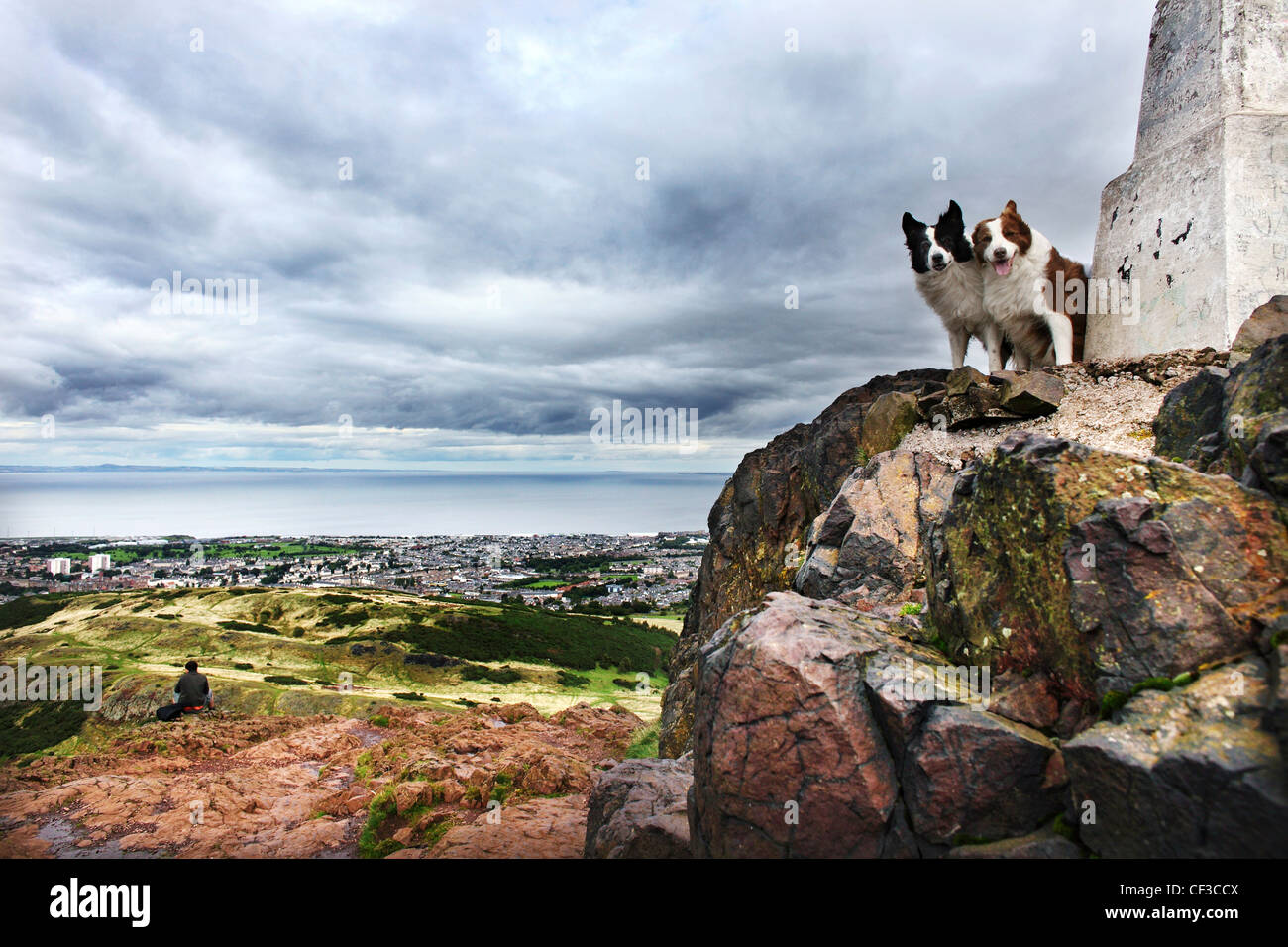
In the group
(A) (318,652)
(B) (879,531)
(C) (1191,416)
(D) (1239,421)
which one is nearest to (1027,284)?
(C) (1191,416)

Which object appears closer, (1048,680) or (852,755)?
(1048,680)

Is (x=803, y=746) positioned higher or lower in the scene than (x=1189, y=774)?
lower

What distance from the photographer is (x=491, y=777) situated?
53.8ft

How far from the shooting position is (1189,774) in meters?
4.73

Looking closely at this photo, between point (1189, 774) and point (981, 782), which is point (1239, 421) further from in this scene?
point (981, 782)

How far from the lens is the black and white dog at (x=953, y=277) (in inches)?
599

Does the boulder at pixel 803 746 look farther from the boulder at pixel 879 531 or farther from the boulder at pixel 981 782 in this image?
the boulder at pixel 879 531

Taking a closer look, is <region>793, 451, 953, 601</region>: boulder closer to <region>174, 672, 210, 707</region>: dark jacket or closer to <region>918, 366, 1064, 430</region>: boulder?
<region>918, 366, 1064, 430</region>: boulder

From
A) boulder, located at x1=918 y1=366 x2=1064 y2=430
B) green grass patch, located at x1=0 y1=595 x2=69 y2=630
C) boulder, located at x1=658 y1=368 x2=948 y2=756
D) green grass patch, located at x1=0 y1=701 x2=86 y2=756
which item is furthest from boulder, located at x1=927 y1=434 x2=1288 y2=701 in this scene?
green grass patch, located at x1=0 y1=595 x2=69 y2=630

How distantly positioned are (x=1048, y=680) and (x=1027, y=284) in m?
12.1

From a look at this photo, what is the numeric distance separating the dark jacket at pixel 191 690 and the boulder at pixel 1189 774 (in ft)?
97.3

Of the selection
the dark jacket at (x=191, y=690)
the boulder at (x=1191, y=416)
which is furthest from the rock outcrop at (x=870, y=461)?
the dark jacket at (x=191, y=690)

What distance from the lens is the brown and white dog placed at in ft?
48.2

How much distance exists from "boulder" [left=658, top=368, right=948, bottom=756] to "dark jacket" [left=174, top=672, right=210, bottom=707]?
1905cm
